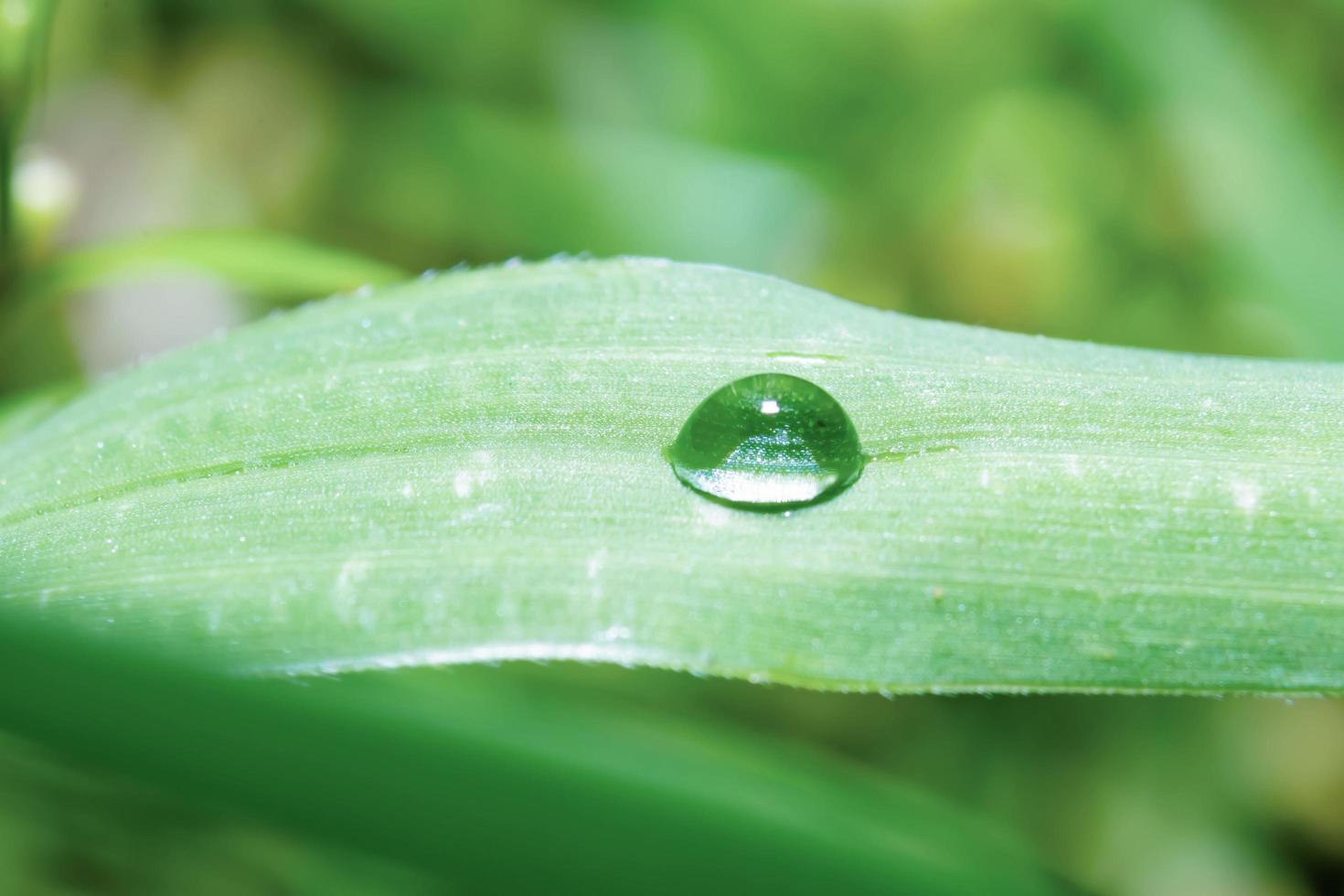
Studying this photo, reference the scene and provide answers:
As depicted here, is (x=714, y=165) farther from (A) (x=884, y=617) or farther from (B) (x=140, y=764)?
(B) (x=140, y=764)

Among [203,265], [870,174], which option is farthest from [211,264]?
[870,174]

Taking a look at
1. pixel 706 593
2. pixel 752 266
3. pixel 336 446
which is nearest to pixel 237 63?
pixel 752 266

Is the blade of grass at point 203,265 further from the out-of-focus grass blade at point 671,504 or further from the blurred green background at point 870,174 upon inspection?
the blurred green background at point 870,174

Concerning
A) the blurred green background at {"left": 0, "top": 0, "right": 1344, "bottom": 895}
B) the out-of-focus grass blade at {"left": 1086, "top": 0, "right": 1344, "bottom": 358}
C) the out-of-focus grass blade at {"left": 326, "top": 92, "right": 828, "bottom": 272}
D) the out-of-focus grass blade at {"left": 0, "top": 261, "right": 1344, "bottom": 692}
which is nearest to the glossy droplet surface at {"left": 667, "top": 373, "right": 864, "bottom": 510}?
the out-of-focus grass blade at {"left": 0, "top": 261, "right": 1344, "bottom": 692}

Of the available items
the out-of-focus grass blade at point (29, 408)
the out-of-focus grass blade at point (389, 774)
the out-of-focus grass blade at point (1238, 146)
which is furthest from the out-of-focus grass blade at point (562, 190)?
the out-of-focus grass blade at point (389, 774)

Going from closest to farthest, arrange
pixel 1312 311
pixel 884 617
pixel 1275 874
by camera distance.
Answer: pixel 884 617
pixel 1275 874
pixel 1312 311

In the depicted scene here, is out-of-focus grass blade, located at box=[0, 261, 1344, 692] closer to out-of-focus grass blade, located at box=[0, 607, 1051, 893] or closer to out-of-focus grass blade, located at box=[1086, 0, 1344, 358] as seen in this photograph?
out-of-focus grass blade, located at box=[0, 607, 1051, 893]

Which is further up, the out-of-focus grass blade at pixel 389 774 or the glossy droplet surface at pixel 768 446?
the glossy droplet surface at pixel 768 446
